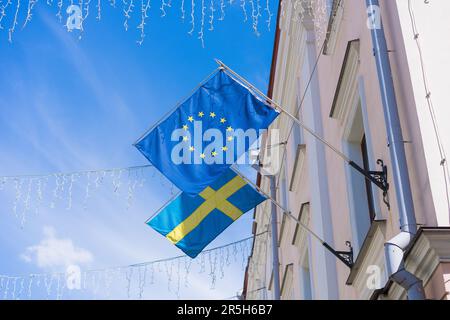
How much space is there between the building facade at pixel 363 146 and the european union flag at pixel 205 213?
1.04 metres

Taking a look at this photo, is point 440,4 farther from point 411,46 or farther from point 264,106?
point 264,106

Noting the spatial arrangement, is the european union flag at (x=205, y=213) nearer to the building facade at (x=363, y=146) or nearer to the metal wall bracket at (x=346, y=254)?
the building facade at (x=363, y=146)

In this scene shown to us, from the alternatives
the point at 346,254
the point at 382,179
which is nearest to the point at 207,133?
the point at 346,254

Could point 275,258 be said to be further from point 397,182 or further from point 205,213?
point 397,182

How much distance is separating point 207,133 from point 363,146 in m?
1.80

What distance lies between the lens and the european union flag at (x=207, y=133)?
8188 millimetres

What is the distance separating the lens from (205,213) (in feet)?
33.4

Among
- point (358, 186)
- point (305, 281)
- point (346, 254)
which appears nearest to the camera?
point (346, 254)

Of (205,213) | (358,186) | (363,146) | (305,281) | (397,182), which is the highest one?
(363,146)

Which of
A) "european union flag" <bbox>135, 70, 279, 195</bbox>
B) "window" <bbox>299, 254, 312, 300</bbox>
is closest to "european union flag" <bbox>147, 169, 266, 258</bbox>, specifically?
"european union flag" <bbox>135, 70, 279, 195</bbox>

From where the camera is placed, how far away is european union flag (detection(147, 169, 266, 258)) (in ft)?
32.7

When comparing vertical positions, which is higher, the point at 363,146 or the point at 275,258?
the point at 275,258

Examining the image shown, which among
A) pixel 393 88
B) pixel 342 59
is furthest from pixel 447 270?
pixel 342 59

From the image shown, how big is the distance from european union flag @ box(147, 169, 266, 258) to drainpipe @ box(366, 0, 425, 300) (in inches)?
149
